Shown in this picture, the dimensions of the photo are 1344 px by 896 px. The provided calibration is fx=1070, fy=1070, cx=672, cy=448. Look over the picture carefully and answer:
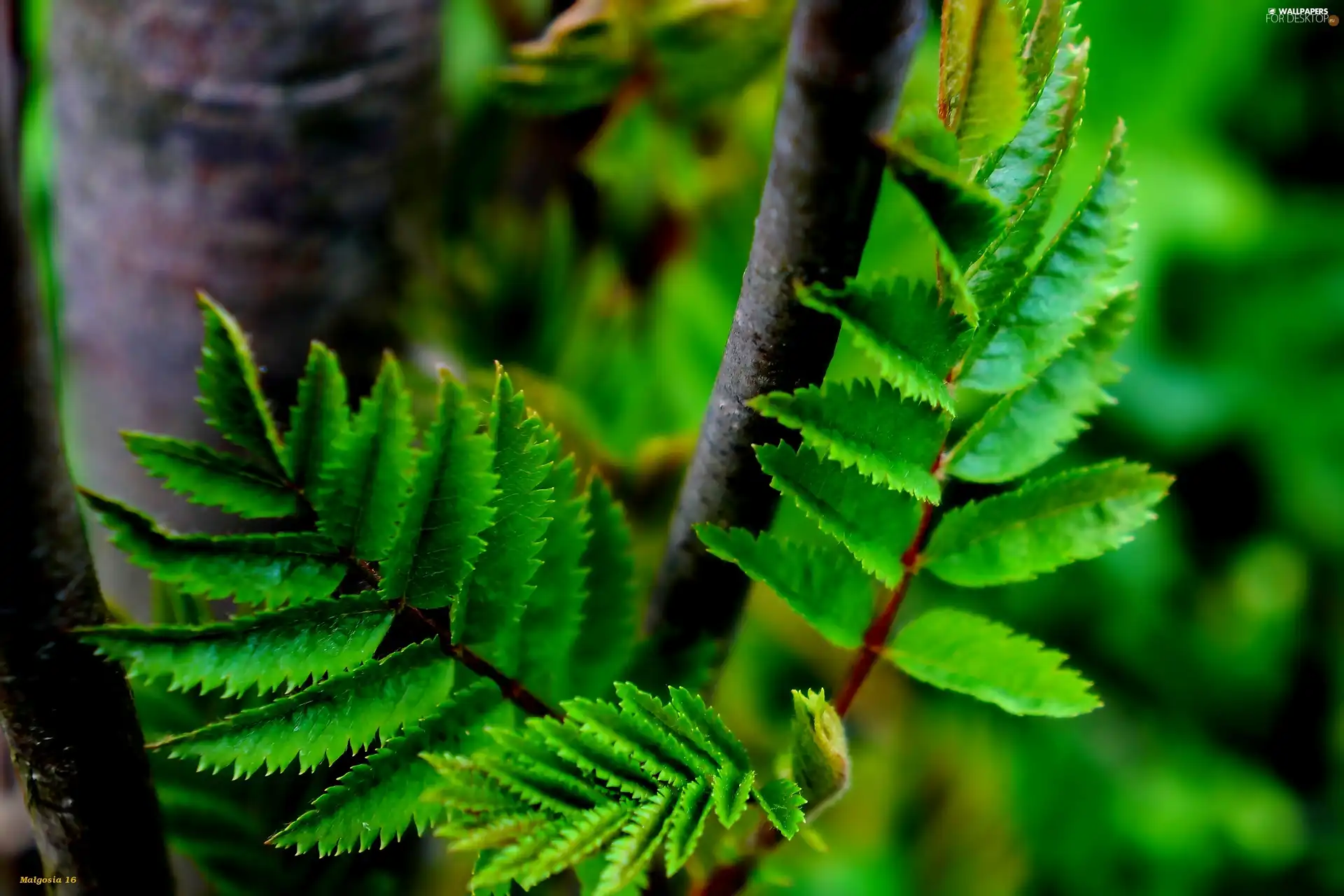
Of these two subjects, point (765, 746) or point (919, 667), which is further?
point (765, 746)

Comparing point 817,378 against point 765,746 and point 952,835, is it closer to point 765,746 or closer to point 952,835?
point 765,746

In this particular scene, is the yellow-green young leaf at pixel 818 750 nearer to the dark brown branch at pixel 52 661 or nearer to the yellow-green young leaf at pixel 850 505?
the yellow-green young leaf at pixel 850 505

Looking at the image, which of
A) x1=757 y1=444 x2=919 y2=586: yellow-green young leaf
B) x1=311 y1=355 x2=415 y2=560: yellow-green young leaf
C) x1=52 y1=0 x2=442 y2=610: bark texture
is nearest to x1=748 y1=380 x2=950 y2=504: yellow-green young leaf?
x1=757 y1=444 x2=919 y2=586: yellow-green young leaf

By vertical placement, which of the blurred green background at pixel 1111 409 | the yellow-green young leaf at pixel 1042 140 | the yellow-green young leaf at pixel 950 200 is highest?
the yellow-green young leaf at pixel 1042 140

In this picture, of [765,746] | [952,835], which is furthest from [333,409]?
[952,835]

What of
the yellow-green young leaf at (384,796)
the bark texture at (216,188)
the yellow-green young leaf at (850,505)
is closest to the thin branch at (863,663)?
the yellow-green young leaf at (850,505)

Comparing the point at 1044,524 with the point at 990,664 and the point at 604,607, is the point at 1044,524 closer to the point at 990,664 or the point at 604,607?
the point at 990,664
